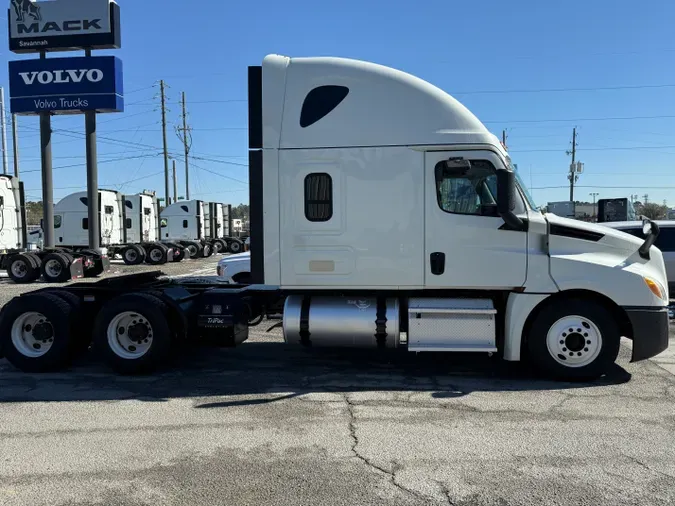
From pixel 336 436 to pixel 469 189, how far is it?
3.20m

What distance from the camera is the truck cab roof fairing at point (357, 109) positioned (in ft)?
20.0

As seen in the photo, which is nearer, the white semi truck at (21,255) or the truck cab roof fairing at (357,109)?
the truck cab roof fairing at (357,109)

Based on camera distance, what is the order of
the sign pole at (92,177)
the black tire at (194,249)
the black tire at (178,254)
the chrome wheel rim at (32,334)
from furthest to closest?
the black tire at (194,249)
the black tire at (178,254)
the sign pole at (92,177)
the chrome wheel rim at (32,334)

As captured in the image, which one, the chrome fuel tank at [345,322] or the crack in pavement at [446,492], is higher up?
the chrome fuel tank at [345,322]

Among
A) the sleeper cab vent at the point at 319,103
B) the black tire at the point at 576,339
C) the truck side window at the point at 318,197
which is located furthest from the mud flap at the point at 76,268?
the black tire at the point at 576,339

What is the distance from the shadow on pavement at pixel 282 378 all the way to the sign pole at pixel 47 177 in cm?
1642

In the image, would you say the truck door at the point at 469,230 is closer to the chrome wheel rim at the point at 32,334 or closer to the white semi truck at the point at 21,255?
the chrome wheel rim at the point at 32,334

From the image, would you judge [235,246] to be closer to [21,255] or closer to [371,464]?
[21,255]

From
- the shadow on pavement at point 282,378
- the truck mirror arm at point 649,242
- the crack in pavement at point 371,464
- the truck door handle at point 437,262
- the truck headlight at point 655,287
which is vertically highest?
the truck mirror arm at point 649,242

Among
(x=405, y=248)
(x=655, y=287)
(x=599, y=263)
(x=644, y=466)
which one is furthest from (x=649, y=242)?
(x=644, y=466)

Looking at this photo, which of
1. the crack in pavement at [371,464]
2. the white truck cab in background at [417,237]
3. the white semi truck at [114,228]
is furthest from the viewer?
the white semi truck at [114,228]

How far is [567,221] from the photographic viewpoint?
6141mm

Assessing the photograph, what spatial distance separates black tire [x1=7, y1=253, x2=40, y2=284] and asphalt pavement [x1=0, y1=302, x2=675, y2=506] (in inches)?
492

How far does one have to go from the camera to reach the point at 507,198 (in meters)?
5.79
